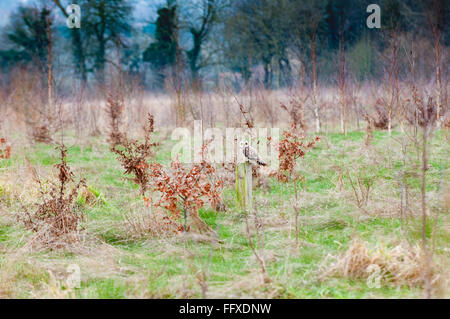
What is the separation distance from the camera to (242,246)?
4387 millimetres

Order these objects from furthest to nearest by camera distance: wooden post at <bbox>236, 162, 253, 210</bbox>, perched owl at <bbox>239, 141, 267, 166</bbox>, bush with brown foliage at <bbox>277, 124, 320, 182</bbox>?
1. bush with brown foliage at <bbox>277, 124, 320, 182</bbox>
2. wooden post at <bbox>236, 162, 253, 210</bbox>
3. perched owl at <bbox>239, 141, 267, 166</bbox>

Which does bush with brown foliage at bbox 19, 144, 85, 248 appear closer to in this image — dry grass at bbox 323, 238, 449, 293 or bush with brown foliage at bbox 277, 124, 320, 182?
dry grass at bbox 323, 238, 449, 293

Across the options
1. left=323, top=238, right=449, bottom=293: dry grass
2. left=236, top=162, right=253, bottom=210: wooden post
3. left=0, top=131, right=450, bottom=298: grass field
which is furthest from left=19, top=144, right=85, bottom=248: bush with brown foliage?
left=323, top=238, right=449, bottom=293: dry grass

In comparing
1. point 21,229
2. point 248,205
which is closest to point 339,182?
point 248,205

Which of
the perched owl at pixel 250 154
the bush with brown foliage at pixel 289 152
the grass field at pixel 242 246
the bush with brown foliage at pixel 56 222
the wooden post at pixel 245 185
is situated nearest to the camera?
the grass field at pixel 242 246

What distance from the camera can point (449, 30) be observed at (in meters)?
19.7

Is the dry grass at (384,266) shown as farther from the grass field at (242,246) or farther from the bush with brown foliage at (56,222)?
the bush with brown foliage at (56,222)

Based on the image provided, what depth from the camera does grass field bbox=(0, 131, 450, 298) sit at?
3359 mm

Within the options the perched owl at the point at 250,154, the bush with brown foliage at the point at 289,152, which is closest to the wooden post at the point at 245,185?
the perched owl at the point at 250,154

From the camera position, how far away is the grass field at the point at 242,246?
3.36 metres

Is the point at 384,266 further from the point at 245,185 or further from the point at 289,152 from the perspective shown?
the point at 289,152

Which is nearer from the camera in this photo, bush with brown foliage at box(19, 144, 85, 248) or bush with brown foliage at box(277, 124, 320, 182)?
bush with brown foliage at box(19, 144, 85, 248)
